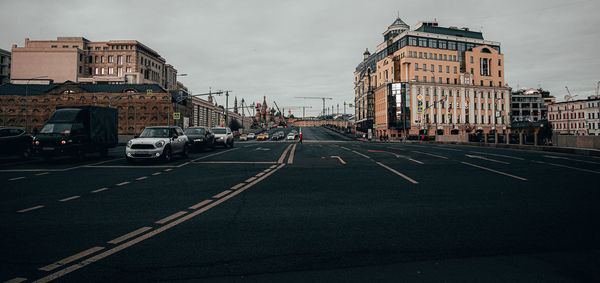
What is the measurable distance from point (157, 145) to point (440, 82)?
76.6 m

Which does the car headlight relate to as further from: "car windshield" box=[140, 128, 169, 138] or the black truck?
the black truck

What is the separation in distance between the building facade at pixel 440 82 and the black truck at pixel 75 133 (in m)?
65.0

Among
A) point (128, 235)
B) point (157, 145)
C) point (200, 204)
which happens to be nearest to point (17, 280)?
point (128, 235)

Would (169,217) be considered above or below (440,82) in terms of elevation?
below

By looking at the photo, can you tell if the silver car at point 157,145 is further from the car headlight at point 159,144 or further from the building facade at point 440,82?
the building facade at point 440,82

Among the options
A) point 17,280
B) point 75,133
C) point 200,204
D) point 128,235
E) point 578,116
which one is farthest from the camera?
point 578,116

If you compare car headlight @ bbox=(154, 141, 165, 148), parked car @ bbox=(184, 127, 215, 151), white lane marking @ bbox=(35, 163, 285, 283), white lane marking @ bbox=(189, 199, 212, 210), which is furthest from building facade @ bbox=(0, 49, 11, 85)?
white lane marking @ bbox=(35, 163, 285, 283)

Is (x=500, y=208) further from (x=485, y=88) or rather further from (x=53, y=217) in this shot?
(x=485, y=88)

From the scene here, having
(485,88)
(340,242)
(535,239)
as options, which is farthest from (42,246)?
(485,88)

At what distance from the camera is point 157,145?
46.5 ft

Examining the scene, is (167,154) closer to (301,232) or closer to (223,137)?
(223,137)

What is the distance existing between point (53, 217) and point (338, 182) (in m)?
6.53

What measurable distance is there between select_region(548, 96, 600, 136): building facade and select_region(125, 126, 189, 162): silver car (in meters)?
113

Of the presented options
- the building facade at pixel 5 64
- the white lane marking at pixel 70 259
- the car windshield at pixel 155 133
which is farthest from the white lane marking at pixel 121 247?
the building facade at pixel 5 64
